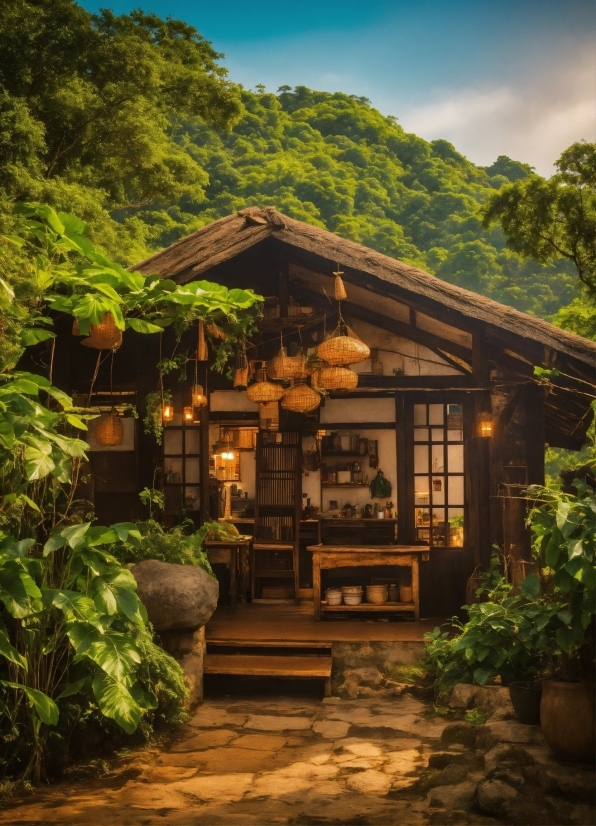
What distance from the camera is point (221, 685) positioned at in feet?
29.3

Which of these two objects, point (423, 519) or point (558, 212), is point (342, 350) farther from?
point (558, 212)

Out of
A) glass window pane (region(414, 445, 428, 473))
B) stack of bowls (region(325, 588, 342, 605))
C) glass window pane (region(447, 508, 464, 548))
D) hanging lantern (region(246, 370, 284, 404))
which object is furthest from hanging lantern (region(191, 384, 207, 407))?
glass window pane (region(447, 508, 464, 548))

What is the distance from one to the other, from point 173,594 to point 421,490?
15.5 feet

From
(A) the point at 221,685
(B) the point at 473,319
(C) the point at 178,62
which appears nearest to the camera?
(A) the point at 221,685

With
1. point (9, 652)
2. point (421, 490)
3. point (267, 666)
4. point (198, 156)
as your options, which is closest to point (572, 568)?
point (9, 652)

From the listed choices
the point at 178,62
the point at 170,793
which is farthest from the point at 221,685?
the point at 178,62

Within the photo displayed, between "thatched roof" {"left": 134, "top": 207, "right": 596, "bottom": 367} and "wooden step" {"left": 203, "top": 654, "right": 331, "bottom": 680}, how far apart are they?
Result: 3.99m

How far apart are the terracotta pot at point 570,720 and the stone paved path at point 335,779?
103 millimetres

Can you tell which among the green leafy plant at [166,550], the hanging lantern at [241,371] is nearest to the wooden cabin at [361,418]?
the hanging lantern at [241,371]

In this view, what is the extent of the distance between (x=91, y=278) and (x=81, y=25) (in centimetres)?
1051

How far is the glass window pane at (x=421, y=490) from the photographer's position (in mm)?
11562

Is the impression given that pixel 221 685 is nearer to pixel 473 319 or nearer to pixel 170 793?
pixel 170 793

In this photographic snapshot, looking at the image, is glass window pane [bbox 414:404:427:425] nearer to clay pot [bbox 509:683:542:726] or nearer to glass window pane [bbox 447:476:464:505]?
glass window pane [bbox 447:476:464:505]

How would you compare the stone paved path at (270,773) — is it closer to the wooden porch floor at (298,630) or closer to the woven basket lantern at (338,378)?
the wooden porch floor at (298,630)
